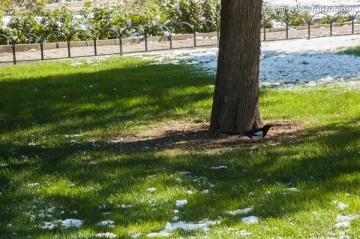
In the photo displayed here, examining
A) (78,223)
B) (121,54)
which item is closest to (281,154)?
(78,223)

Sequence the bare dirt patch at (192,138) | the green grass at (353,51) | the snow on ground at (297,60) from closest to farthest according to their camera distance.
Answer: the bare dirt patch at (192,138)
the snow on ground at (297,60)
the green grass at (353,51)

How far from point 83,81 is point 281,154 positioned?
20.0 ft

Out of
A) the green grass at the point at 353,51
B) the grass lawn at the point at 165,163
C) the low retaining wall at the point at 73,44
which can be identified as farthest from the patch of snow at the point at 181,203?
the low retaining wall at the point at 73,44

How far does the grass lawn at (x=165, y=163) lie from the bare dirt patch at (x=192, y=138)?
2 centimetres

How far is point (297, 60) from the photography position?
15359 mm

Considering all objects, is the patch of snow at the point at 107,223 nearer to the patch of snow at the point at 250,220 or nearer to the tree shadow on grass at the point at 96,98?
the patch of snow at the point at 250,220

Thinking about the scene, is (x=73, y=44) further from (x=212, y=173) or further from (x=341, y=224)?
(x=341, y=224)

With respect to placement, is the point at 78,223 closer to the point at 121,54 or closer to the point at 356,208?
the point at 356,208

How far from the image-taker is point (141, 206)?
6555mm

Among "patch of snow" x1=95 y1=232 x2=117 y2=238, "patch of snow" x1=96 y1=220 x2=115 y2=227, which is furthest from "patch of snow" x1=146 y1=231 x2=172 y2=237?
"patch of snow" x1=96 y1=220 x2=115 y2=227

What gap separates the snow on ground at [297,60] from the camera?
44.8 ft

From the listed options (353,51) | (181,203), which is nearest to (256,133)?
(181,203)

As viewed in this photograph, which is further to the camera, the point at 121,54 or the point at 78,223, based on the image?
the point at 121,54

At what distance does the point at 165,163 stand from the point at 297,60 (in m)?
7.84
